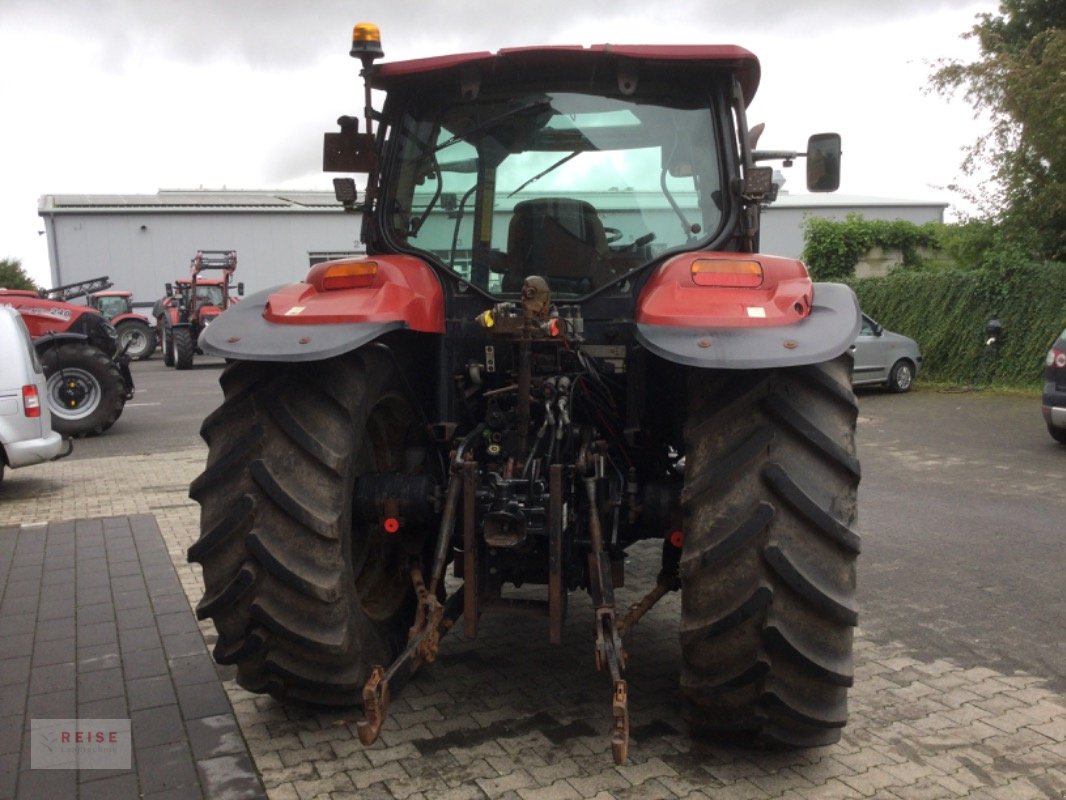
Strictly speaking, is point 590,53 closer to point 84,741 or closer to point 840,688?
point 840,688

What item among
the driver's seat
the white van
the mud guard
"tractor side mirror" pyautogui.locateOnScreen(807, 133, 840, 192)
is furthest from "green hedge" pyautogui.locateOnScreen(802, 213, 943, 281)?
the mud guard

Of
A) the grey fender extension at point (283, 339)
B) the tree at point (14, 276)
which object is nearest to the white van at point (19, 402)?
the grey fender extension at point (283, 339)

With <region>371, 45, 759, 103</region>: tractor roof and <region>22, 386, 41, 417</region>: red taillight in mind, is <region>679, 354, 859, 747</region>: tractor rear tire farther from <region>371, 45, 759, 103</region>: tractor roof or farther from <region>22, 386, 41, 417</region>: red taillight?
<region>22, 386, 41, 417</region>: red taillight

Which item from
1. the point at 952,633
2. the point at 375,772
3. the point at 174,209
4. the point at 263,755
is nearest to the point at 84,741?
the point at 263,755

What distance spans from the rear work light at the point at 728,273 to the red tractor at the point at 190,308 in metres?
22.8

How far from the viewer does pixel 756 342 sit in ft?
10.1

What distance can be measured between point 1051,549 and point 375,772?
16.3ft

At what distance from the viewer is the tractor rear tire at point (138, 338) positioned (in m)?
28.4

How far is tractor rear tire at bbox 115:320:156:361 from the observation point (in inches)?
1118

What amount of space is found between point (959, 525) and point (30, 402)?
751cm

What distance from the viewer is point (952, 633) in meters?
4.77

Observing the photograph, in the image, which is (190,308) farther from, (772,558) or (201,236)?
(772,558)

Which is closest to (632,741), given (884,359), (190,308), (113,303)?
(884,359)

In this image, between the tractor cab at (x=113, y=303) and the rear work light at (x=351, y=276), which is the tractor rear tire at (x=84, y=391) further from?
the tractor cab at (x=113, y=303)
